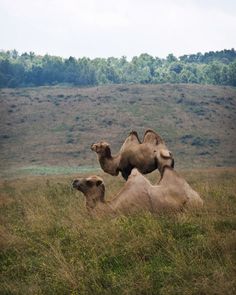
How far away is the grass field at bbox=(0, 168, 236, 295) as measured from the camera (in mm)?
6426

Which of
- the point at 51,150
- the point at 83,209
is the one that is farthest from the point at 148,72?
the point at 83,209

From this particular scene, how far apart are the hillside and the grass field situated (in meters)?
45.3

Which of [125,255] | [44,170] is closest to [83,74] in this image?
[44,170]

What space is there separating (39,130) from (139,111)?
18410mm

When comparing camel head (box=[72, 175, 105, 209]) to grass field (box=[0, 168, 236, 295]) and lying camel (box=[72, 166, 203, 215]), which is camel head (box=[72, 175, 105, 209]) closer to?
lying camel (box=[72, 166, 203, 215])

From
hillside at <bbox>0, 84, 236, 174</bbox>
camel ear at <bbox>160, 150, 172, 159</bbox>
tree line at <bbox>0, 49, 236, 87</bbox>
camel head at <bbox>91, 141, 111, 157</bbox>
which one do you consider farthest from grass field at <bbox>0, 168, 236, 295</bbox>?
tree line at <bbox>0, 49, 236, 87</bbox>

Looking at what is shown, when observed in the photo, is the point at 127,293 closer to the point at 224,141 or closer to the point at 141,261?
the point at 141,261

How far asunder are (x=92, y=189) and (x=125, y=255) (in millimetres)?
2824

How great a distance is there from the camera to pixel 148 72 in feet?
566

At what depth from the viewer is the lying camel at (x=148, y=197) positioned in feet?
31.7

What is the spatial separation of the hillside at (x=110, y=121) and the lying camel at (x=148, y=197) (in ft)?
146

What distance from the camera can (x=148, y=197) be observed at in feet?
31.8

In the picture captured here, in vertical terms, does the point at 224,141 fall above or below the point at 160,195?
below

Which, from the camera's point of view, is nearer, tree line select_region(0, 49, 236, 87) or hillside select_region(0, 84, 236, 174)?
hillside select_region(0, 84, 236, 174)
